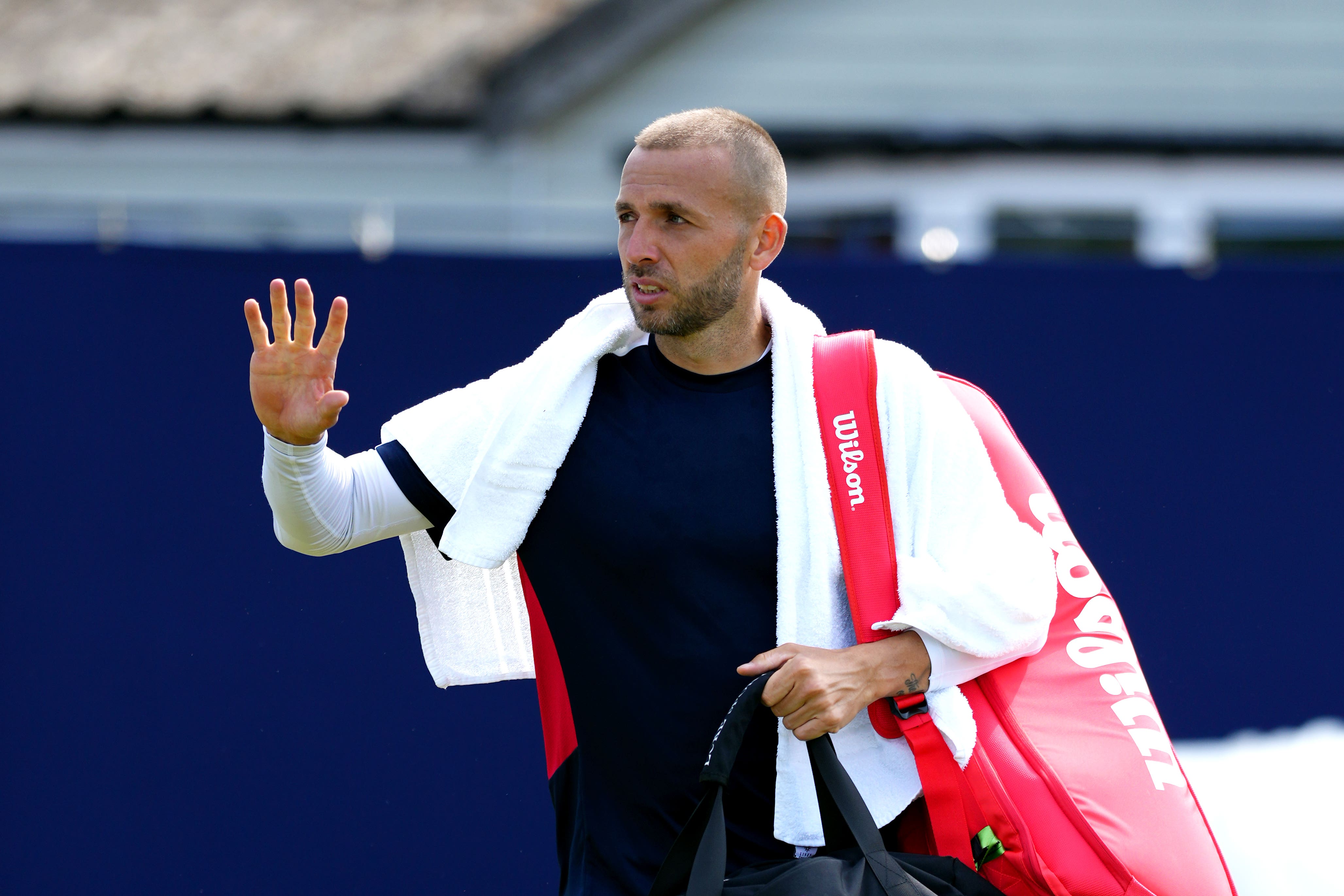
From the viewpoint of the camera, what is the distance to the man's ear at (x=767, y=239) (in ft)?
9.16

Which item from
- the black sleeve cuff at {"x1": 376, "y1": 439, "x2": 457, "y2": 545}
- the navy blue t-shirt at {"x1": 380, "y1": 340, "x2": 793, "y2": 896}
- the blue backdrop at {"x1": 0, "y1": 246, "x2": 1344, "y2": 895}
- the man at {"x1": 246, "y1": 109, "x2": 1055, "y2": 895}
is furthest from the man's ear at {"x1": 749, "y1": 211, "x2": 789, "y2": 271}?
the blue backdrop at {"x1": 0, "y1": 246, "x2": 1344, "y2": 895}

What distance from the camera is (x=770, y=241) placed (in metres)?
2.83

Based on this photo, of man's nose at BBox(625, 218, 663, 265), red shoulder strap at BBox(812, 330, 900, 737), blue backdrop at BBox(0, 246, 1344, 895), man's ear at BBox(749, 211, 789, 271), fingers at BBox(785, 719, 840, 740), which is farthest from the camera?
blue backdrop at BBox(0, 246, 1344, 895)

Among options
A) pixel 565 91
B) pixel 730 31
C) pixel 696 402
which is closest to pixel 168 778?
pixel 696 402

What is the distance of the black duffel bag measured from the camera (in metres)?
2.23

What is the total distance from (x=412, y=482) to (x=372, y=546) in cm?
113

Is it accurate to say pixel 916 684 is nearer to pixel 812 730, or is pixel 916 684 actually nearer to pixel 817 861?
pixel 812 730

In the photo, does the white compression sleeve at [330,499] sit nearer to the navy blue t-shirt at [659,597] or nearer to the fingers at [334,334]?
the navy blue t-shirt at [659,597]

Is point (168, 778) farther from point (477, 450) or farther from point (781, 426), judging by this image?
point (781, 426)

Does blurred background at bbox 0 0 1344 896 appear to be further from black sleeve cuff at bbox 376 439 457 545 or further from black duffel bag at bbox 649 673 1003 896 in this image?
black duffel bag at bbox 649 673 1003 896

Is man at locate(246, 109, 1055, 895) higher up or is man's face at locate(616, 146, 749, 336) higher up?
man's face at locate(616, 146, 749, 336)

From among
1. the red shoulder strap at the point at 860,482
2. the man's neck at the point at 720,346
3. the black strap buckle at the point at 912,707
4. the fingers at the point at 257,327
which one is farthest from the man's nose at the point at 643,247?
the black strap buckle at the point at 912,707

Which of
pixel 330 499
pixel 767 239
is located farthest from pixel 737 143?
pixel 330 499

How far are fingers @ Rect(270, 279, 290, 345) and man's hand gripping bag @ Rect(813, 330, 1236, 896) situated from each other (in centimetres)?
102
